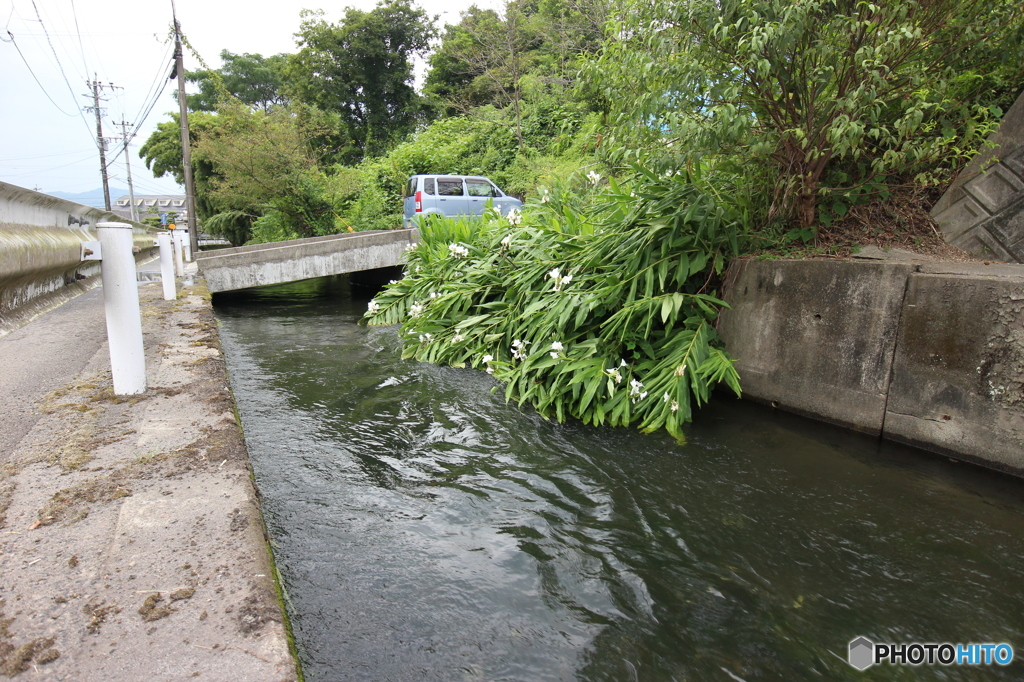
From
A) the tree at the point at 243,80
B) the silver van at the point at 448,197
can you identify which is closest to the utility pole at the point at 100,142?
the tree at the point at 243,80

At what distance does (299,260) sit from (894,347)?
857cm

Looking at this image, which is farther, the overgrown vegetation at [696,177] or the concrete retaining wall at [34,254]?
the overgrown vegetation at [696,177]

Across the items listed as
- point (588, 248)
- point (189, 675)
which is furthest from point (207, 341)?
point (189, 675)

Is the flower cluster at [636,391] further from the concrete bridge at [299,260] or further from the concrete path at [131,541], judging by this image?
the concrete bridge at [299,260]

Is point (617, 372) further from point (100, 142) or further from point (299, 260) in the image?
point (100, 142)

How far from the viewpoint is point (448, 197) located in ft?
45.1

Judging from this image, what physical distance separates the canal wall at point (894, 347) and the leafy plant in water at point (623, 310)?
381 millimetres

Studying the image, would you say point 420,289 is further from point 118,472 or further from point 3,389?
point 118,472

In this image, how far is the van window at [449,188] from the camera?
45.7ft

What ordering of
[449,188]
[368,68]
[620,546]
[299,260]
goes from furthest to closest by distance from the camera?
[368,68]
[449,188]
[299,260]
[620,546]

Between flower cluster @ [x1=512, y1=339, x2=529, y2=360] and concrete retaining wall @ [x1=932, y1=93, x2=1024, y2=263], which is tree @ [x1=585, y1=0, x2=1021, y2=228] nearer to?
concrete retaining wall @ [x1=932, y1=93, x2=1024, y2=263]

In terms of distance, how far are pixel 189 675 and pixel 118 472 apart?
122cm

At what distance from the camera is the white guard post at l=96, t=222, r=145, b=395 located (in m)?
2.89

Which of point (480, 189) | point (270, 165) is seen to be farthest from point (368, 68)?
point (480, 189)
